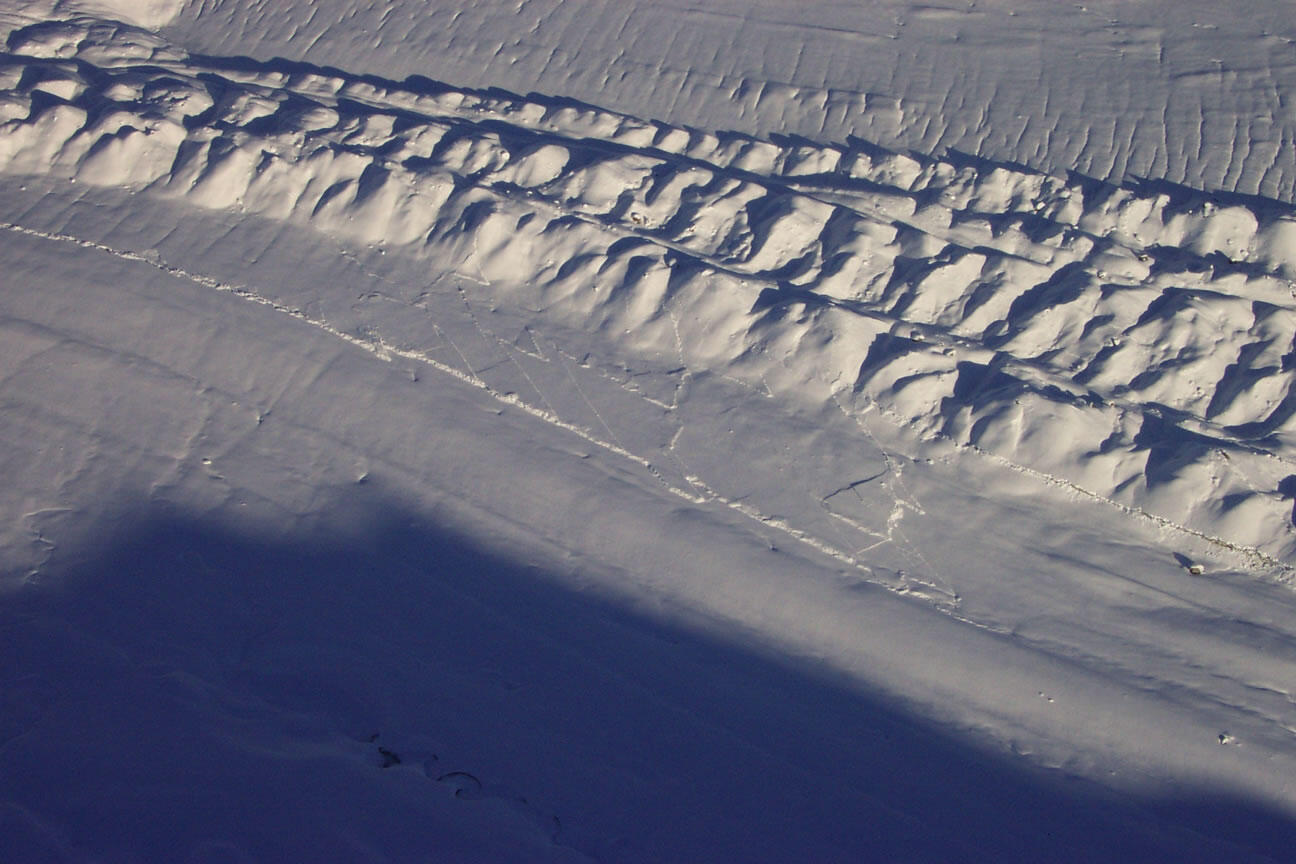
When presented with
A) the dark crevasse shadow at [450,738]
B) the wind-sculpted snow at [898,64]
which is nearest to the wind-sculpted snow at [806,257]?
the wind-sculpted snow at [898,64]

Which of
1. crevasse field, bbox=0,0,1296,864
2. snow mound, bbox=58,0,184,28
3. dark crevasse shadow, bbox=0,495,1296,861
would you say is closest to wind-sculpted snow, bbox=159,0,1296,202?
crevasse field, bbox=0,0,1296,864

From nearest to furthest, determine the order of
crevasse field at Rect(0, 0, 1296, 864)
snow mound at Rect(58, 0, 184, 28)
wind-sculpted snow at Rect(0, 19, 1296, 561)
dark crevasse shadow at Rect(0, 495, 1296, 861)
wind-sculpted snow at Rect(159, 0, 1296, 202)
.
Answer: dark crevasse shadow at Rect(0, 495, 1296, 861)
crevasse field at Rect(0, 0, 1296, 864)
wind-sculpted snow at Rect(0, 19, 1296, 561)
wind-sculpted snow at Rect(159, 0, 1296, 202)
snow mound at Rect(58, 0, 184, 28)

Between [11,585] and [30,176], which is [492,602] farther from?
[30,176]

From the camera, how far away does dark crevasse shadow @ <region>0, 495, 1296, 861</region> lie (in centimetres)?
434

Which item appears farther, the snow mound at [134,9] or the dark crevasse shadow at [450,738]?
the snow mound at [134,9]

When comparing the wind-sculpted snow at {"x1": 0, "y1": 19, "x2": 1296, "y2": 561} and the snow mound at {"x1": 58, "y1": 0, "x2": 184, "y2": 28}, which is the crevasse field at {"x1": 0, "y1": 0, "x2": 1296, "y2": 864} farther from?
the snow mound at {"x1": 58, "y1": 0, "x2": 184, "y2": 28}

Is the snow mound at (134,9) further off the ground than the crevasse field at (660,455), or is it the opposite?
the snow mound at (134,9)

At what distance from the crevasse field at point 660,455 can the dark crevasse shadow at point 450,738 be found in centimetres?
2

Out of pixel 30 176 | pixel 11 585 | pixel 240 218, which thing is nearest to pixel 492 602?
pixel 11 585

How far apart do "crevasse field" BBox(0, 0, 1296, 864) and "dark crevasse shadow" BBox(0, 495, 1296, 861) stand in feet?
0.08

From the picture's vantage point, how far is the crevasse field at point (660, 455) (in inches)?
186

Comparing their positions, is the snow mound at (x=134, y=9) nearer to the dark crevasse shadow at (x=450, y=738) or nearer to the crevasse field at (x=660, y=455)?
the crevasse field at (x=660, y=455)

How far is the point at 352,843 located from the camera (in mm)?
4168

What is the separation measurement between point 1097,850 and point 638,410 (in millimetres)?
3759
